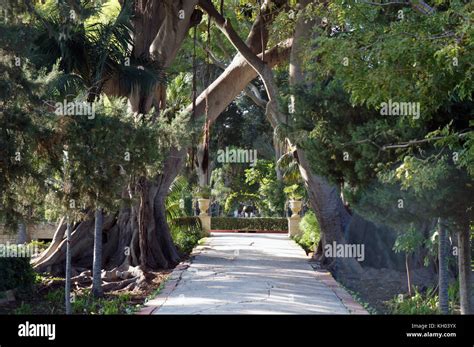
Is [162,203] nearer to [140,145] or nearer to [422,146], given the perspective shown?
[140,145]

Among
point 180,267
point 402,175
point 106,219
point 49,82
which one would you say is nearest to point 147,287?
point 180,267

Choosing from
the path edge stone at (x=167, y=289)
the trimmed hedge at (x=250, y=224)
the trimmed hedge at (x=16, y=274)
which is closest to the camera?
the path edge stone at (x=167, y=289)

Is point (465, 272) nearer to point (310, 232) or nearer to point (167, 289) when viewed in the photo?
point (167, 289)

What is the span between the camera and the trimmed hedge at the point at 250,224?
3925 centimetres

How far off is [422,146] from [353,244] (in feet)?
35.3

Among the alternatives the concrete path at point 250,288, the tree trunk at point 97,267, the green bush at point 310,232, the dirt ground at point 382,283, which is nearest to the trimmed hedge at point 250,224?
the green bush at point 310,232

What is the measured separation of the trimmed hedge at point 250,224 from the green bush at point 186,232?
9.35 metres

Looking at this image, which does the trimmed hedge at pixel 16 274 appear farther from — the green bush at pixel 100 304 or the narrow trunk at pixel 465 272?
the narrow trunk at pixel 465 272

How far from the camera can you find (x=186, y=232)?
27609 mm

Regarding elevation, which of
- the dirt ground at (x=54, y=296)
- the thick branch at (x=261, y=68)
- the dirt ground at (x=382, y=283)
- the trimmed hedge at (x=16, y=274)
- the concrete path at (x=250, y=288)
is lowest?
the dirt ground at (x=382, y=283)

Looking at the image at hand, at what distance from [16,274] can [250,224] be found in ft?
85.2

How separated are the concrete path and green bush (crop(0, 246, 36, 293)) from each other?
308 cm

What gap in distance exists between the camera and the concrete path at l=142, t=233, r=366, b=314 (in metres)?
10.9

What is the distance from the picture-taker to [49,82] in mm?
10875
